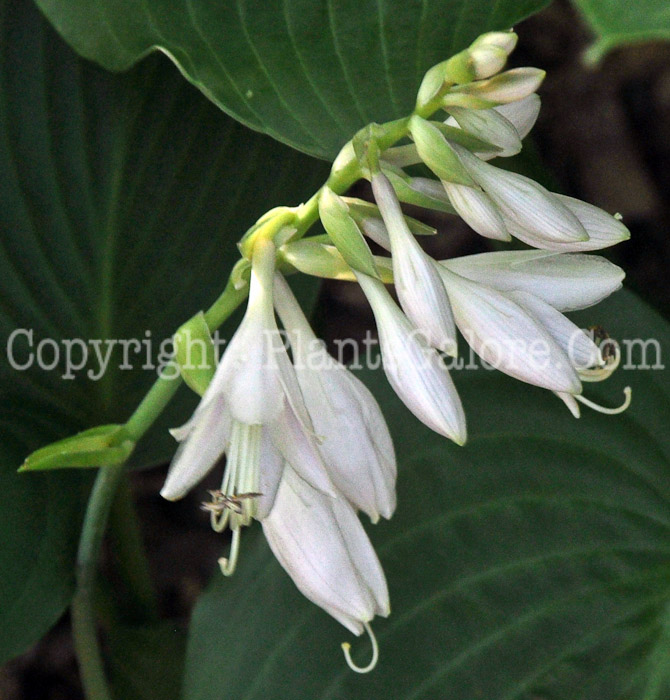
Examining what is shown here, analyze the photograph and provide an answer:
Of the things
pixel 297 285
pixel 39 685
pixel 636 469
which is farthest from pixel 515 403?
pixel 39 685

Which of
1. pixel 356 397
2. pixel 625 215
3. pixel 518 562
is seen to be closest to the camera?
pixel 356 397

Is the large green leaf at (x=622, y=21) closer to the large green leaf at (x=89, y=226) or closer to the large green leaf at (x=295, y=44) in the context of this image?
the large green leaf at (x=295, y=44)

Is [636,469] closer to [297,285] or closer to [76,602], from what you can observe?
[297,285]

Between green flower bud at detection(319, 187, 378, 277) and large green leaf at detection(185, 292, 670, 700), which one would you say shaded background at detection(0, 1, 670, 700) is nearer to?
large green leaf at detection(185, 292, 670, 700)

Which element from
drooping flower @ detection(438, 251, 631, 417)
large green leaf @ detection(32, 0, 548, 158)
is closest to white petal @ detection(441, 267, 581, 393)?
drooping flower @ detection(438, 251, 631, 417)

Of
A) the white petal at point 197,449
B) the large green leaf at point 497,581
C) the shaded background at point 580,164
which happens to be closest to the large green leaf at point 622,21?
the white petal at point 197,449

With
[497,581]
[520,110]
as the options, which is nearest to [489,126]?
[520,110]

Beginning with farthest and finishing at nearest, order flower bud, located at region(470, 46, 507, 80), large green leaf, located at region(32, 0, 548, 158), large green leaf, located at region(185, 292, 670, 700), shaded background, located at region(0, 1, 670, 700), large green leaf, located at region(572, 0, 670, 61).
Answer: shaded background, located at region(0, 1, 670, 700), large green leaf, located at region(185, 292, 670, 700), large green leaf, located at region(32, 0, 548, 158), flower bud, located at region(470, 46, 507, 80), large green leaf, located at region(572, 0, 670, 61)
